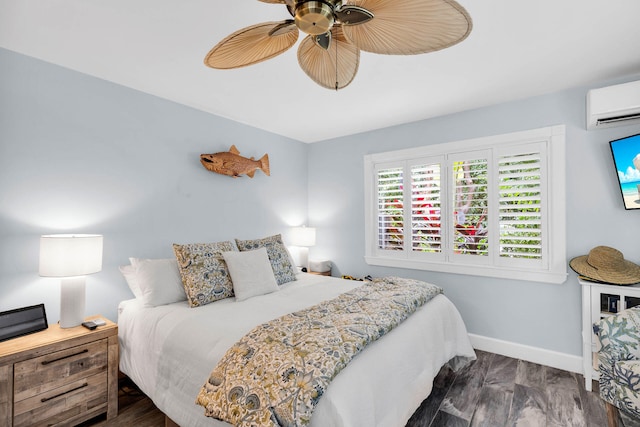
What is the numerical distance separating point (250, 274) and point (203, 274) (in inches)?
14.8

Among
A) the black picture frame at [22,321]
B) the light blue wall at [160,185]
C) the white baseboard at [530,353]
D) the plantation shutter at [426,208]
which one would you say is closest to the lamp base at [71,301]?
the black picture frame at [22,321]

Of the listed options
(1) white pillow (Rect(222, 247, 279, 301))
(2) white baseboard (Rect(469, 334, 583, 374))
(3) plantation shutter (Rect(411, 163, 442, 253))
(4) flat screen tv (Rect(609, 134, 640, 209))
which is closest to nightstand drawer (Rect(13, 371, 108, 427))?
(1) white pillow (Rect(222, 247, 279, 301))

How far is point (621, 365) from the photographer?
1443 millimetres

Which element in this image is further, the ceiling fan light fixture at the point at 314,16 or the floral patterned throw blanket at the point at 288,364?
the floral patterned throw blanket at the point at 288,364

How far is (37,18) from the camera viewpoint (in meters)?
1.71

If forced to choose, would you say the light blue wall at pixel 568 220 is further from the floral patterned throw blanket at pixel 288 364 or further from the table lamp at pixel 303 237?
the floral patterned throw blanket at pixel 288 364

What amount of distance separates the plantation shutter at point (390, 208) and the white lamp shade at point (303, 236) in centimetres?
90

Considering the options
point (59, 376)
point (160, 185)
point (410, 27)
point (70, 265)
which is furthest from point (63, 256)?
point (410, 27)

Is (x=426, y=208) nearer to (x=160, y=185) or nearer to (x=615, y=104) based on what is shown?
(x=615, y=104)

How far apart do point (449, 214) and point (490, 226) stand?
408 millimetres

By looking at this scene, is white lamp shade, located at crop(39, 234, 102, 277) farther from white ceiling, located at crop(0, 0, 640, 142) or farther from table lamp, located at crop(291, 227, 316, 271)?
table lamp, located at crop(291, 227, 316, 271)

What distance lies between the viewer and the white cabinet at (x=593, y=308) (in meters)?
2.29

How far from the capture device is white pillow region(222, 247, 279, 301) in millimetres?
2473

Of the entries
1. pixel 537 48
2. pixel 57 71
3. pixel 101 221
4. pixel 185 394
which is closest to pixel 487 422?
pixel 185 394
